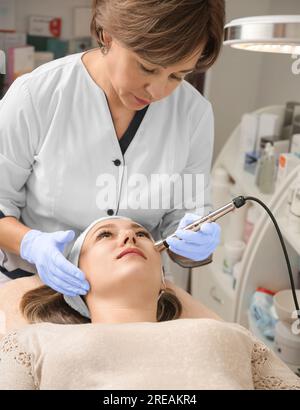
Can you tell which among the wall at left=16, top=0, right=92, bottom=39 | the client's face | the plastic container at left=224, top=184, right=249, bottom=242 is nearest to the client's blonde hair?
the client's face

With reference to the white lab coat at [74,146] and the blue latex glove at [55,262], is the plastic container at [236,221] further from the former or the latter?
the blue latex glove at [55,262]

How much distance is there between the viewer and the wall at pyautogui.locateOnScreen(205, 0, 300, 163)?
7.31ft

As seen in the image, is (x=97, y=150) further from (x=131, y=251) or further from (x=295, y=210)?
(x=295, y=210)

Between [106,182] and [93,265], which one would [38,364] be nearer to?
[93,265]

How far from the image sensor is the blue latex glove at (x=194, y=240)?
4.21 ft

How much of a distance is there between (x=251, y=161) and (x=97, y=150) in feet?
3.37

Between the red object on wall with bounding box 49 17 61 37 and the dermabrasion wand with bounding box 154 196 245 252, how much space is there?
1.19 metres

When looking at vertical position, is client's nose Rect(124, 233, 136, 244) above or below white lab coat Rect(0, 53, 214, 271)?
below

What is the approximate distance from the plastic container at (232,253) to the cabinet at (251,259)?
0.18ft

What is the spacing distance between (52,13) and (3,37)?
1.21 ft

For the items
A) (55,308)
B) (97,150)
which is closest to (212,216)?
(97,150)

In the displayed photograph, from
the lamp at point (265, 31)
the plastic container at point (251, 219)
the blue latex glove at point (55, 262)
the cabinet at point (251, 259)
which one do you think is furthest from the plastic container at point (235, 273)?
the lamp at point (265, 31)

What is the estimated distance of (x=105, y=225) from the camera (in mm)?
1348

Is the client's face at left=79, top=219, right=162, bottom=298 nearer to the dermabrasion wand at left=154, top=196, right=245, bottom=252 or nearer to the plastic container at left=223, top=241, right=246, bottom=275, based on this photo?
the dermabrasion wand at left=154, top=196, right=245, bottom=252
